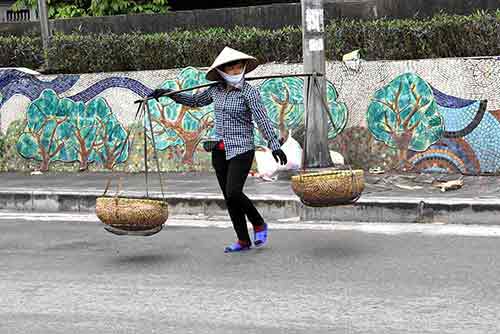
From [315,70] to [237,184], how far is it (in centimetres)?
378

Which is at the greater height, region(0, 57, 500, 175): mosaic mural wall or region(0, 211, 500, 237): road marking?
region(0, 57, 500, 175): mosaic mural wall

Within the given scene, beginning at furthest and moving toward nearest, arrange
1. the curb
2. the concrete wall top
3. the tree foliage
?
the tree foliage → the concrete wall top → the curb

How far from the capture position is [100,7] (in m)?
17.5

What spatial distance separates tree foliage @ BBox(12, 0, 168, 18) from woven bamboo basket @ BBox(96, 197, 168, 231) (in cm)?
966

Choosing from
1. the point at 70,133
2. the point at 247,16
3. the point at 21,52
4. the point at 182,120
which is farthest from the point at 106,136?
the point at 247,16

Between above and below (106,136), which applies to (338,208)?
below

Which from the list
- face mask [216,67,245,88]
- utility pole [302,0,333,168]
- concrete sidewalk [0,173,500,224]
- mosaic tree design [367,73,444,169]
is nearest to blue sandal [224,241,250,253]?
face mask [216,67,245,88]

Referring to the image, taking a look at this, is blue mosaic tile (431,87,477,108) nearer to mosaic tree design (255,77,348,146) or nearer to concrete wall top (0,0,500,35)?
mosaic tree design (255,77,348,146)

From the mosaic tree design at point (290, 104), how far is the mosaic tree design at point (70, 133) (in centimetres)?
242

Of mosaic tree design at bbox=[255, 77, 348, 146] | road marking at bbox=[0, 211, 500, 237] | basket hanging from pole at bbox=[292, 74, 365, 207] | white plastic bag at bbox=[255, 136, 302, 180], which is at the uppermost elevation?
mosaic tree design at bbox=[255, 77, 348, 146]

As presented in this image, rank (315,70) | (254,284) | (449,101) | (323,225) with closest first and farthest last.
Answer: (254,284), (323,225), (315,70), (449,101)

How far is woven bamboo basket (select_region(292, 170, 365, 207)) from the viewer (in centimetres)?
799

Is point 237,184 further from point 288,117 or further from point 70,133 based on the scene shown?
point 70,133

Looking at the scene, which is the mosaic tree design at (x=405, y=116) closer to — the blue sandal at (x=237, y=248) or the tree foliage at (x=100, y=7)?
the blue sandal at (x=237, y=248)
